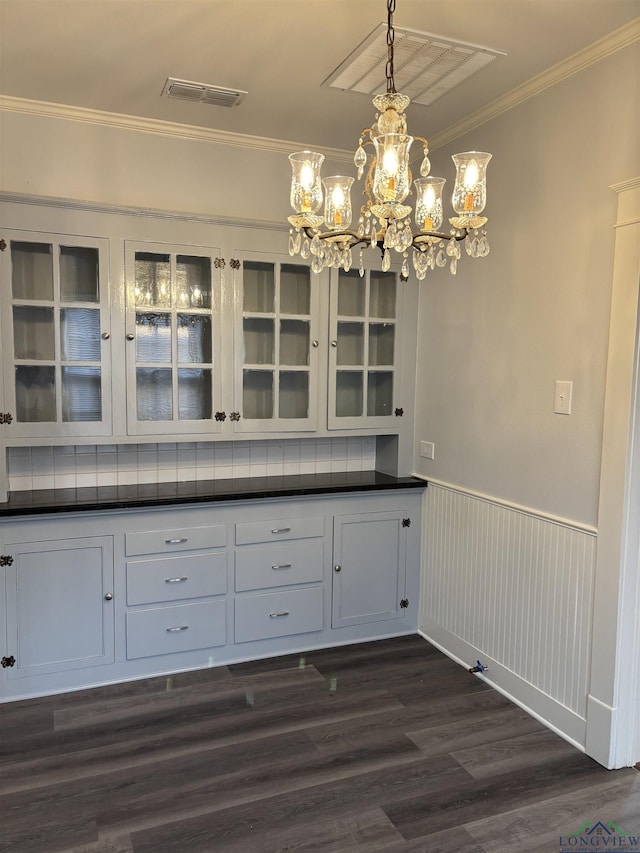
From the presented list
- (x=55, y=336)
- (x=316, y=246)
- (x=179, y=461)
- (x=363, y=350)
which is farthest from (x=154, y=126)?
(x=316, y=246)

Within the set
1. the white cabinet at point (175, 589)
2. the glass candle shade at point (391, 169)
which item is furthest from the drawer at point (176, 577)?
the glass candle shade at point (391, 169)

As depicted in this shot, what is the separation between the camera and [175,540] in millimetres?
3119

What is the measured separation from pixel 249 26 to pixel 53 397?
177 centimetres

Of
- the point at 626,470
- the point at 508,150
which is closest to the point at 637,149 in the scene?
the point at 508,150

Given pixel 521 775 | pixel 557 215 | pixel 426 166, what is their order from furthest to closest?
pixel 557 215
pixel 521 775
pixel 426 166

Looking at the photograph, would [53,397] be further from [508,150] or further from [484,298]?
[508,150]

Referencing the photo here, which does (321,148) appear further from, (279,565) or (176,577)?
(176,577)

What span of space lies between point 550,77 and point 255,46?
1214 millimetres

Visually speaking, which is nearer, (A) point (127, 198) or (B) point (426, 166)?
(B) point (426, 166)

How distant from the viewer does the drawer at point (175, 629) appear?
10.1ft

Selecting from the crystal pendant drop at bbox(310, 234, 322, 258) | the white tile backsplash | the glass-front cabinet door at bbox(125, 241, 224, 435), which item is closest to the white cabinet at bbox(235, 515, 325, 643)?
the white tile backsplash

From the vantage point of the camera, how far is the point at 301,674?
319 cm

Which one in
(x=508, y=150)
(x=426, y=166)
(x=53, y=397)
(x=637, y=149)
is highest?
(x=508, y=150)

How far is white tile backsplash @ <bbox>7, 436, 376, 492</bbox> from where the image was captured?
127 inches
